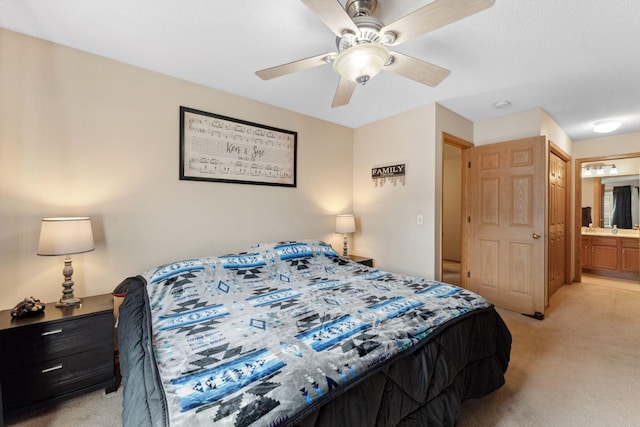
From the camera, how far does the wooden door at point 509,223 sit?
3023mm

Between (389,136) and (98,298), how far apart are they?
3.37 m

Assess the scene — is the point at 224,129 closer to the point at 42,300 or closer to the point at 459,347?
the point at 42,300

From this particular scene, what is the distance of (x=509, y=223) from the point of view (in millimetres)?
3248

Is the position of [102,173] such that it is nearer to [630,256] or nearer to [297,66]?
[297,66]

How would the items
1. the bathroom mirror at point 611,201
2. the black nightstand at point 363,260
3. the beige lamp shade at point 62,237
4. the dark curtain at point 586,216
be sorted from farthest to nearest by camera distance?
the dark curtain at point 586,216 → the bathroom mirror at point 611,201 → the black nightstand at point 363,260 → the beige lamp shade at point 62,237

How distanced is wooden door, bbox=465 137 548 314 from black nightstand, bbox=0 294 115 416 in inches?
153

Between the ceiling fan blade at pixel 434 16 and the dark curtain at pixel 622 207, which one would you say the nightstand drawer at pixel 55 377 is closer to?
the ceiling fan blade at pixel 434 16

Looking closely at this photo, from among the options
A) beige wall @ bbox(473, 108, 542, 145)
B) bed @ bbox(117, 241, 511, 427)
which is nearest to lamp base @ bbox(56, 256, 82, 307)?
bed @ bbox(117, 241, 511, 427)

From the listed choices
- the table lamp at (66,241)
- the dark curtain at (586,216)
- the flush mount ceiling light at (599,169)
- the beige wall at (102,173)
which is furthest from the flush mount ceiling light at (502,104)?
the dark curtain at (586,216)

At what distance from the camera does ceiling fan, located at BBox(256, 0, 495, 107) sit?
123 cm

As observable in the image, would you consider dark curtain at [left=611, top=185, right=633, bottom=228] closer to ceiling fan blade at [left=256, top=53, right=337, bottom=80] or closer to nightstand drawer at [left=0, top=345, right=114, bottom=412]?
ceiling fan blade at [left=256, top=53, right=337, bottom=80]

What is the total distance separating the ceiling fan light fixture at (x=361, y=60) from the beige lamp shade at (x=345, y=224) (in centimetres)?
209

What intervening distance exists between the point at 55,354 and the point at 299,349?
5.44ft

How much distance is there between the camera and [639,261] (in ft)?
14.7
